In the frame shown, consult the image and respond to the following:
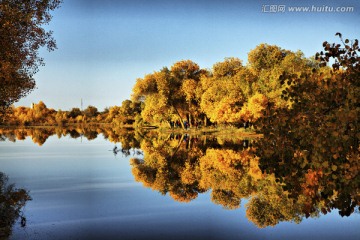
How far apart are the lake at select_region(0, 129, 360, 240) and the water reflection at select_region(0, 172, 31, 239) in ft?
0.77

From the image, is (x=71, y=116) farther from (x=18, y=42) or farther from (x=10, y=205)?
(x=10, y=205)

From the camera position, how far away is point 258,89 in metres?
60.1

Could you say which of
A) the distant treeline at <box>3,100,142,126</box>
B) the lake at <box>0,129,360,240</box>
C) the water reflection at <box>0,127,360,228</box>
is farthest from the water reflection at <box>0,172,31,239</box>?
the distant treeline at <box>3,100,142,126</box>

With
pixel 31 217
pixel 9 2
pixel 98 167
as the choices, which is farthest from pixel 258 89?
pixel 31 217

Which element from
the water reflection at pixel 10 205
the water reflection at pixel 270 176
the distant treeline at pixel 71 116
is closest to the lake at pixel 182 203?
the water reflection at pixel 270 176

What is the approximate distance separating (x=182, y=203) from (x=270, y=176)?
824 cm

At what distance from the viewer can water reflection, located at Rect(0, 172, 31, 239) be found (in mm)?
12526

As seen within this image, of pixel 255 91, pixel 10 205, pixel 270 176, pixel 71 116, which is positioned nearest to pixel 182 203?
pixel 10 205

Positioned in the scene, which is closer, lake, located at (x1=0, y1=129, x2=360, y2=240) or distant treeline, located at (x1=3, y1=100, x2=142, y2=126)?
lake, located at (x1=0, y1=129, x2=360, y2=240)

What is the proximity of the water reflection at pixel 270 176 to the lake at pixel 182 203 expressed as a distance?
0.14 ft

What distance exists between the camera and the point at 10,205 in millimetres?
15820

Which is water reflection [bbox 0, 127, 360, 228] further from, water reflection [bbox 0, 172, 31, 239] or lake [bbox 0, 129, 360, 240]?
water reflection [bbox 0, 172, 31, 239]

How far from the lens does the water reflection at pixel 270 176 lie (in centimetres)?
821

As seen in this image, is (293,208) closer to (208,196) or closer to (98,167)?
(208,196)
